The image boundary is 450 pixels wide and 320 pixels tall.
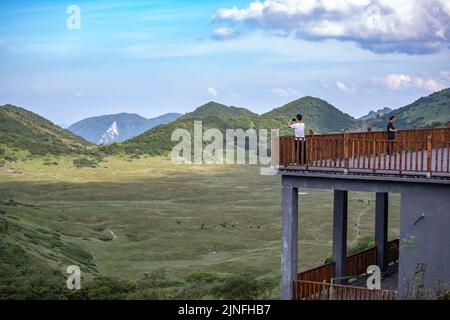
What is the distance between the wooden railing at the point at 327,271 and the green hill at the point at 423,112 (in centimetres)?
13363

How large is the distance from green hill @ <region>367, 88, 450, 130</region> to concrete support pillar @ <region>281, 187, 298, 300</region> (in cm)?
14006

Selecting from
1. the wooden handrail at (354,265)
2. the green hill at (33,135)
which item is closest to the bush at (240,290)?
the wooden handrail at (354,265)

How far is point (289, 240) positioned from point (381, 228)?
665 cm

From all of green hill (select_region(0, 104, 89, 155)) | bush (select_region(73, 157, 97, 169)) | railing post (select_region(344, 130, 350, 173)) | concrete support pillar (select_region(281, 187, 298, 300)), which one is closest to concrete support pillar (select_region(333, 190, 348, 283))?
concrete support pillar (select_region(281, 187, 298, 300))

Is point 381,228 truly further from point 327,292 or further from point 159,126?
point 159,126

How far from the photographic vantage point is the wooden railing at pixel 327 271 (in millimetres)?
17859

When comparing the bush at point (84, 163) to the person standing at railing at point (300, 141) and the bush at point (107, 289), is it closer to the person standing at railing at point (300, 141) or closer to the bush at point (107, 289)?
the bush at point (107, 289)

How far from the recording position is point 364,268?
22.2 meters

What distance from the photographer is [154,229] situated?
172 ft

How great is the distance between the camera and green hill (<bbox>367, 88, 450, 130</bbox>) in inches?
6250
